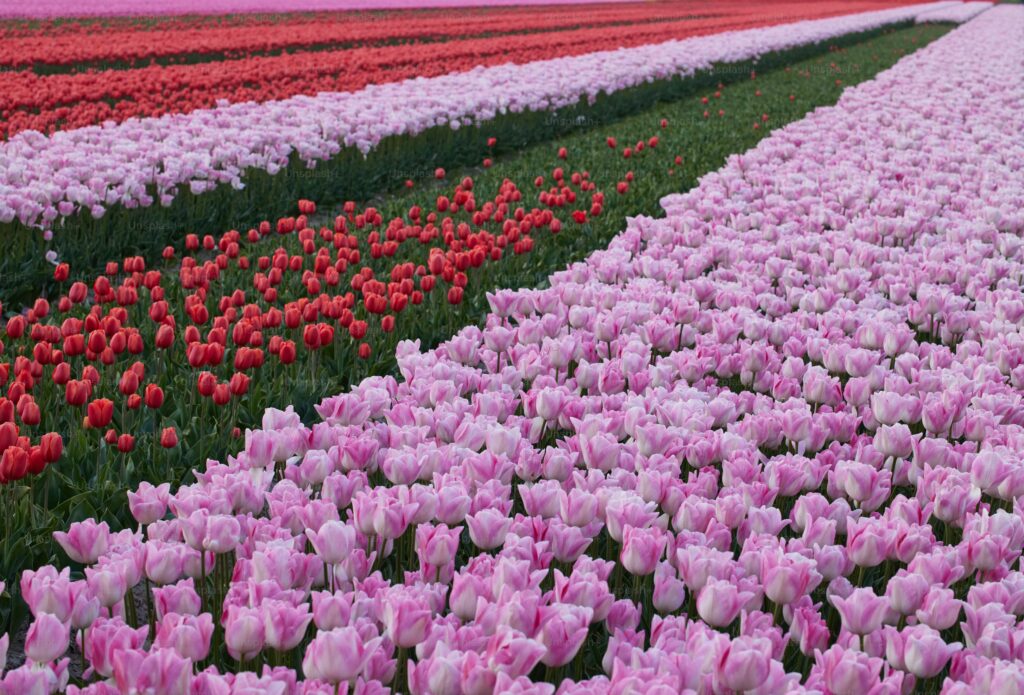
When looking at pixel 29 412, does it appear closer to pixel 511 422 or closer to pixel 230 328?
pixel 511 422

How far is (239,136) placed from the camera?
9547mm

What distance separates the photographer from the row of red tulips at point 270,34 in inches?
752

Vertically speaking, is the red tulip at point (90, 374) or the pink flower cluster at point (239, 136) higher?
the pink flower cluster at point (239, 136)

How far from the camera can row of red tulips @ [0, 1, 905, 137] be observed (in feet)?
38.1

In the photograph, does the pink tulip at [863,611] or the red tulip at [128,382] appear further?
the red tulip at [128,382]

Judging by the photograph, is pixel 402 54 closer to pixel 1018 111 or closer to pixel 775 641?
pixel 1018 111

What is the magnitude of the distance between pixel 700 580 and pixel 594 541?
62 centimetres

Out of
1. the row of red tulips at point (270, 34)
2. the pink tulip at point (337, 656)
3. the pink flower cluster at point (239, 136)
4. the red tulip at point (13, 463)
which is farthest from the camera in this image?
the row of red tulips at point (270, 34)

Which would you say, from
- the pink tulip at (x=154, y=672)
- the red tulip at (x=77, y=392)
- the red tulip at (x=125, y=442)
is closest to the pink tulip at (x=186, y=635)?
the pink tulip at (x=154, y=672)

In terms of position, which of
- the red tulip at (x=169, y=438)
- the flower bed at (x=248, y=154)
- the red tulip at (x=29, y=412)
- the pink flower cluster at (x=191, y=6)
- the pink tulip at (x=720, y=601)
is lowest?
the pink tulip at (x=720, y=601)

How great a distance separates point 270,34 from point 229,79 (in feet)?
34.2

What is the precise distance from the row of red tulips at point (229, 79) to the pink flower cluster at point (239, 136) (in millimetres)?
1039

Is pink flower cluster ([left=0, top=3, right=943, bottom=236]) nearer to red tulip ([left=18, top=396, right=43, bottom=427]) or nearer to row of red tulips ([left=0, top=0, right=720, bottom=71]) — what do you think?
red tulip ([left=18, top=396, right=43, bottom=427])

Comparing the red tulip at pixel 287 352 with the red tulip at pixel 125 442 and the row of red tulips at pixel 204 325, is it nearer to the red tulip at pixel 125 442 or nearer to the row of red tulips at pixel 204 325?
the row of red tulips at pixel 204 325
